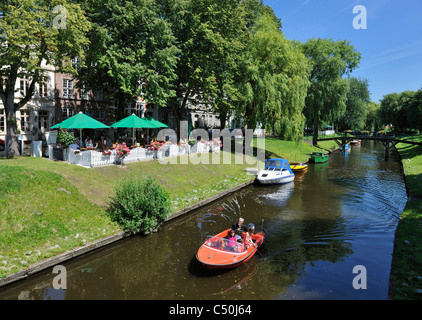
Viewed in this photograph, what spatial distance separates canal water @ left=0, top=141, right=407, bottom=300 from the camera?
408 inches

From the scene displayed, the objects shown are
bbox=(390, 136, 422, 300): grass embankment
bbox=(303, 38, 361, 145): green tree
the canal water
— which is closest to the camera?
bbox=(390, 136, 422, 300): grass embankment

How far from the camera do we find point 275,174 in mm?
28047

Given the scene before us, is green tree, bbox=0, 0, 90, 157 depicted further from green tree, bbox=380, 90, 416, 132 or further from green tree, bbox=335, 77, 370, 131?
green tree, bbox=380, 90, 416, 132

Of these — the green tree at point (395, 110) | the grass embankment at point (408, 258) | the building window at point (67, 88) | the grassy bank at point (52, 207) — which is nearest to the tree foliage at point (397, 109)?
the green tree at point (395, 110)

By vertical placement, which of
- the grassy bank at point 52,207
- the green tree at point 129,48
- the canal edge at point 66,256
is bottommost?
the canal edge at point 66,256

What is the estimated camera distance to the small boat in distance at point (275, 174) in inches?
1086

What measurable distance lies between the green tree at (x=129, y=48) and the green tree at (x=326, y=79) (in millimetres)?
32894

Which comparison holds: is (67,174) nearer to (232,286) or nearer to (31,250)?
(31,250)

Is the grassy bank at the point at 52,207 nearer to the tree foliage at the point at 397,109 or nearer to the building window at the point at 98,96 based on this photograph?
the building window at the point at 98,96

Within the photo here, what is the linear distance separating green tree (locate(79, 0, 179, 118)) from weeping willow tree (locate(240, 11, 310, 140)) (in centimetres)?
1241

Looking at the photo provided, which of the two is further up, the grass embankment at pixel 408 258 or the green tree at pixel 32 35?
the green tree at pixel 32 35
